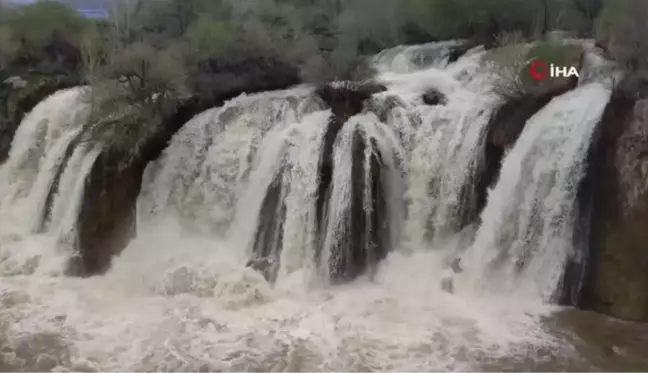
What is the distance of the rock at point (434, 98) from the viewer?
886 cm

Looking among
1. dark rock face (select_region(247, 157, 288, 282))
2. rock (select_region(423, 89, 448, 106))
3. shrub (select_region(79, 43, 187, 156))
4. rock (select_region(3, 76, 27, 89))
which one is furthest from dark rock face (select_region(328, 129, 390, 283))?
rock (select_region(3, 76, 27, 89))

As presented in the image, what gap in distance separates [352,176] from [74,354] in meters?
3.35

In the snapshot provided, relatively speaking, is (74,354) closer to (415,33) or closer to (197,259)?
(197,259)

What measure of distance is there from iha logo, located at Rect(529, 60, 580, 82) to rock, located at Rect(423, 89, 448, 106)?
1.17 meters

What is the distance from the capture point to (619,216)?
632 centimetres

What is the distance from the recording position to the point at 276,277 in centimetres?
732

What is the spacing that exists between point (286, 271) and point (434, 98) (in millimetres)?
3280

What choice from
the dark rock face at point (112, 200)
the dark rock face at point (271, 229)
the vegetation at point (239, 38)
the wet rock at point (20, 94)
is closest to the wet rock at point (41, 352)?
the dark rock face at point (112, 200)

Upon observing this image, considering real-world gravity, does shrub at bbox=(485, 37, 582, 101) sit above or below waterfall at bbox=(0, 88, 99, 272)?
above

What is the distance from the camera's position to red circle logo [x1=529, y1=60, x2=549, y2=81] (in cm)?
821

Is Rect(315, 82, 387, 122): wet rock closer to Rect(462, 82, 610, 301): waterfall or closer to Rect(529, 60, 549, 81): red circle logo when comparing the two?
Rect(529, 60, 549, 81): red circle logo

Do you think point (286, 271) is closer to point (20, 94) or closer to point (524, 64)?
point (524, 64)

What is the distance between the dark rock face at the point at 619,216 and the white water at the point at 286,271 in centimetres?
26

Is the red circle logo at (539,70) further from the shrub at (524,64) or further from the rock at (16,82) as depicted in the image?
the rock at (16,82)
